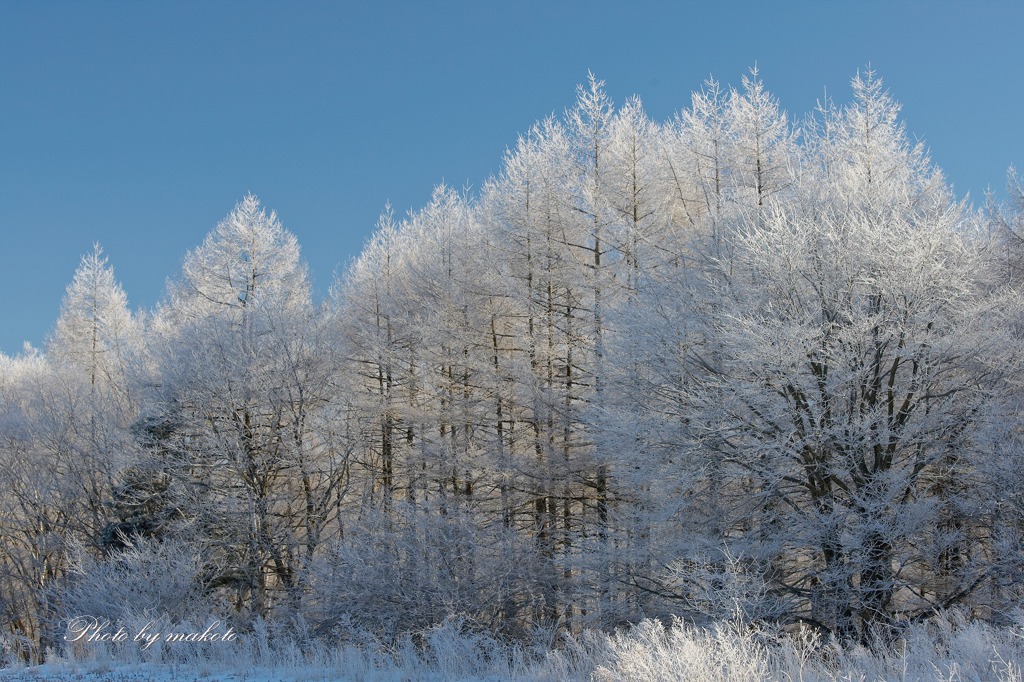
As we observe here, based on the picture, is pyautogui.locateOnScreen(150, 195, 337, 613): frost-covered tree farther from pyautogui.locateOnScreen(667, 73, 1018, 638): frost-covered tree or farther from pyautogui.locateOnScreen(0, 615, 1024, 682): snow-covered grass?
pyautogui.locateOnScreen(667, 73, 1018, 638): frost-covered tree

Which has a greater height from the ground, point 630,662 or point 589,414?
point 589,414

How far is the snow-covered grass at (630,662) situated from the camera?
16.7ft

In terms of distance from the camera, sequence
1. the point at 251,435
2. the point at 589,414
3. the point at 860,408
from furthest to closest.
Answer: the point at 251,435, the point at 589,414, the point at 860,408

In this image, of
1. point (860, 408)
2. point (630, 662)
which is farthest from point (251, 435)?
point (630, 662)

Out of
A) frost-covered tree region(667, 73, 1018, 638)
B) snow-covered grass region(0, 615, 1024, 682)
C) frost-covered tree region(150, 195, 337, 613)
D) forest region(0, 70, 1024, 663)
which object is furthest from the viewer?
frost-covered tree region(150, 195, 337, 613)

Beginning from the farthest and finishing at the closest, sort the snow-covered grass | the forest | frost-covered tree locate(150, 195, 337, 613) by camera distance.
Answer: frost-covered tree locate(150, 195, 337, 613) → the forest → the snow-covered grass

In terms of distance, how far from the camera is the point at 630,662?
523 centimetres

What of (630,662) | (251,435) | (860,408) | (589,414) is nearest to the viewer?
(630,662)

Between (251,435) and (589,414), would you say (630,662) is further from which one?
(251,435)

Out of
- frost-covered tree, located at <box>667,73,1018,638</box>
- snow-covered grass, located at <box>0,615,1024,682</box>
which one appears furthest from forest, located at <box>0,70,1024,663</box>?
snow-covered grass, located at <box>0,615,1024,682</box>

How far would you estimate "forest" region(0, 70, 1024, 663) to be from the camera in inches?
419

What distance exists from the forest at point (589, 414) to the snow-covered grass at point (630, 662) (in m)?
1.81

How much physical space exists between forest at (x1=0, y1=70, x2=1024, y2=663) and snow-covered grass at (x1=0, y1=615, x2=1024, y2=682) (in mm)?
1811

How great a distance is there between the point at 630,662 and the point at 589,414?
8.69 m
